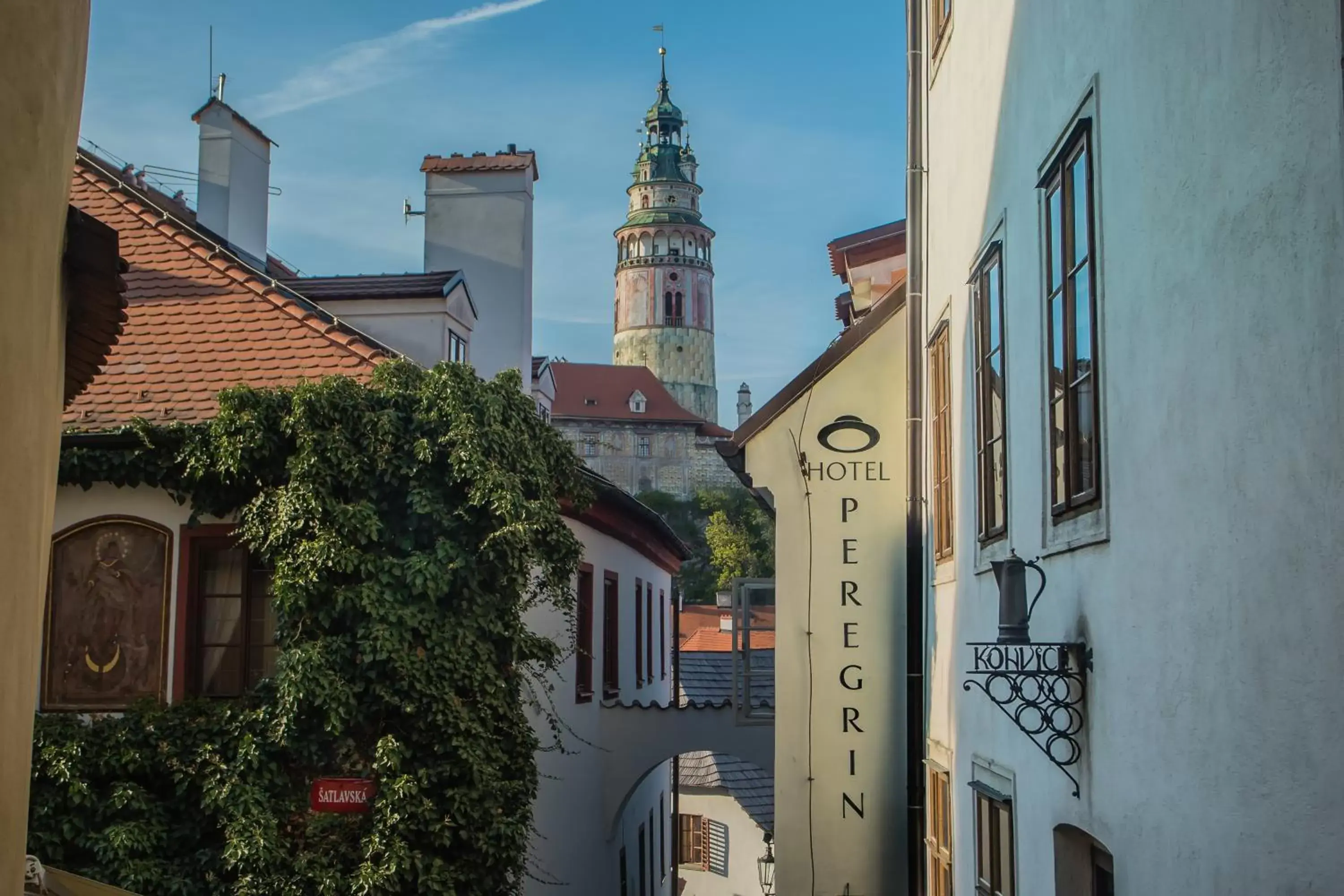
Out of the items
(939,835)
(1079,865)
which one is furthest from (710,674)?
(1079,865)

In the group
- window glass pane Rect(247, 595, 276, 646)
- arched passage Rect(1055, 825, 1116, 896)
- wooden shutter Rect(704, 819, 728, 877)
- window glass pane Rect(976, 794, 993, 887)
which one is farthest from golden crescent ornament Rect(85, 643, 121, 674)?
wooden shutter Rect(704, 819, 728, 877)

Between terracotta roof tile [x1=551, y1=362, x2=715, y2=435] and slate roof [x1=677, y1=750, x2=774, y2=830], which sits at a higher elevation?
terracotta roof tile [x1=551, y1=362, x2=715, y2=435]

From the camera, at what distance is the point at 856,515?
12477 millimetres

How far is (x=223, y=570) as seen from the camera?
42.0 ft

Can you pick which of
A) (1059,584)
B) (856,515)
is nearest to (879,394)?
(856,515)

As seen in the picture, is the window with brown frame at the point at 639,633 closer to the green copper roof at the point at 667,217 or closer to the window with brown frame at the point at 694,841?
the window with brown frame at the point at 694,841

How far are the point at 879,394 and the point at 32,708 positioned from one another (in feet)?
25.1

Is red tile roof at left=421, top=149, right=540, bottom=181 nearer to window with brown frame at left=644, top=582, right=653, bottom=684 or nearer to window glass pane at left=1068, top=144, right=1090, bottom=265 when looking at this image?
window with brown frame at left=644, top=582, right=653, bottom=684

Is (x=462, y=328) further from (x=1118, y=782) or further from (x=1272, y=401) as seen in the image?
(x=1272, y=401)

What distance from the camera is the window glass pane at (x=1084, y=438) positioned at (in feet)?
20.7

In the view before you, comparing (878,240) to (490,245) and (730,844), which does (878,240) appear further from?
(730,844)

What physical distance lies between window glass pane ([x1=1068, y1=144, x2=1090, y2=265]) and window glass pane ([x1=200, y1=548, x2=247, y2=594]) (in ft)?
26.7

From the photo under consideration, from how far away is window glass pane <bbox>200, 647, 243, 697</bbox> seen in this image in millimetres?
12664

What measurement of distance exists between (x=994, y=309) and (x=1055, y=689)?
2.68 meters
